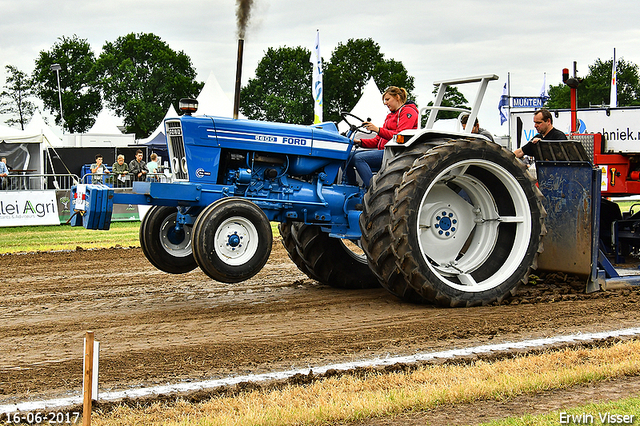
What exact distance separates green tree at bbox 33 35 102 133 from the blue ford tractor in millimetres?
65616

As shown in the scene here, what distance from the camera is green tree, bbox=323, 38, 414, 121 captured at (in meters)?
68.7

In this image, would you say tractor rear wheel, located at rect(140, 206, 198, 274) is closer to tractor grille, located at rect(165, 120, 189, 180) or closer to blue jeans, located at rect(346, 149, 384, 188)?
tractor grille, located at rect(165, 120, 189, 180)

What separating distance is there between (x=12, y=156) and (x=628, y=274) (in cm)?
2277

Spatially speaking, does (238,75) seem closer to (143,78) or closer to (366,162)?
(366,162)

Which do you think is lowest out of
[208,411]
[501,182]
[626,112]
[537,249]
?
[208,411]

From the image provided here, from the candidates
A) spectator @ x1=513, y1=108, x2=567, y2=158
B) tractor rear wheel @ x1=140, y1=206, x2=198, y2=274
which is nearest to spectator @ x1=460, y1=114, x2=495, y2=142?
spectator @ x1=513, y1=108, x2=567, y2=158

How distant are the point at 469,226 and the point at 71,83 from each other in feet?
234

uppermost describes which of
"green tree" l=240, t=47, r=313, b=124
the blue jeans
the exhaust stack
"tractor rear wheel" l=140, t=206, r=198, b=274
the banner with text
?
"green tree" l=240, t=47, r=313, b=124

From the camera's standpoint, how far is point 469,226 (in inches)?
271

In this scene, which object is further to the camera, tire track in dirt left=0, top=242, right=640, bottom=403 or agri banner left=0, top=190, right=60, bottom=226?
agri banner left=0, top=190, right=60, bottom=226

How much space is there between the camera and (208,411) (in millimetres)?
3592

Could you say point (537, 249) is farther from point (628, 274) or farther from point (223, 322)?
point (223, 322)

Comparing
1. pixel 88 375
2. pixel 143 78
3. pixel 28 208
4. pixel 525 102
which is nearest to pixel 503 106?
pixel 525 102

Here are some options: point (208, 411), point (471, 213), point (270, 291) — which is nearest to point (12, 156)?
point (270, 291)
